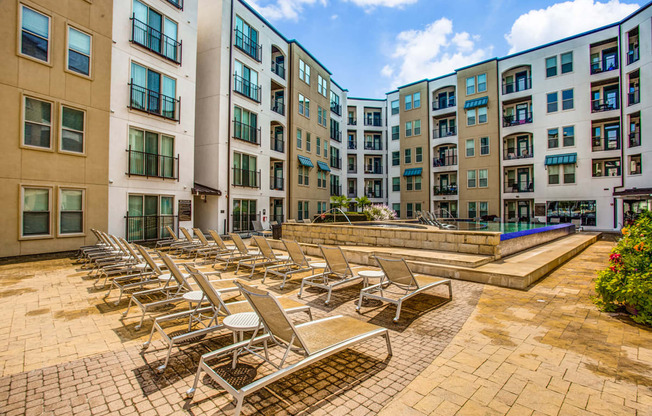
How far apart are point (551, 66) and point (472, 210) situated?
51.5 feet

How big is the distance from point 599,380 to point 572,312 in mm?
2738

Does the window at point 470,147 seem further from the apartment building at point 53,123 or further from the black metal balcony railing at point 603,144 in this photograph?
the apartment building at point 53,123

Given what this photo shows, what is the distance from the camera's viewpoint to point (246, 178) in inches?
891

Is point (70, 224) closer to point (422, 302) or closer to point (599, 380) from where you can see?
point (422, 302)

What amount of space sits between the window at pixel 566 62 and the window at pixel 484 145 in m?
8.66

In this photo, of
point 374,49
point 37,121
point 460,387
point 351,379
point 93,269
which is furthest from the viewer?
point 374,49

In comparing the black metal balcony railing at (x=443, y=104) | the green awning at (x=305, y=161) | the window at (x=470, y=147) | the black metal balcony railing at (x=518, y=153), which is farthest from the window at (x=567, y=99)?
the green awning at (x=305, y=161)

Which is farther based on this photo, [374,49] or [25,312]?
[374,49]

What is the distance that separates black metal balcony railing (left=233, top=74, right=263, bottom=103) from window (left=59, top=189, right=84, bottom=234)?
1211 centimetres

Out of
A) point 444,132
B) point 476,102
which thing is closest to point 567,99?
point 476,102

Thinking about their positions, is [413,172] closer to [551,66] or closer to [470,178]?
[470,178]

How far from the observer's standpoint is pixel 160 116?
16.9 meters

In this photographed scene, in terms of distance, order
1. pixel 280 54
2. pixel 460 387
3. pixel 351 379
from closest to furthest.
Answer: pixel 460 387
pixel 351 379
pixel 280 54

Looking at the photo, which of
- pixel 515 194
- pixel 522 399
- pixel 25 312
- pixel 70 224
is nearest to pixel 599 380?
pixel 522 399
